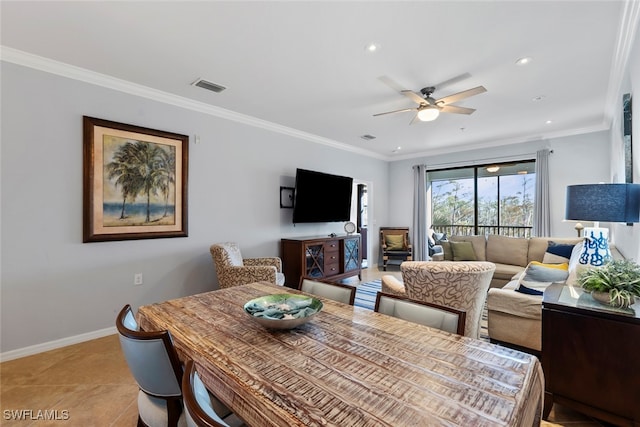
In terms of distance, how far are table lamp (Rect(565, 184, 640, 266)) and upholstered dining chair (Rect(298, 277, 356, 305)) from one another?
6.11ft

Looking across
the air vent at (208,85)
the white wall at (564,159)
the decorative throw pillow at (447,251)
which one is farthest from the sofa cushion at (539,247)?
the air vent at (208,85)

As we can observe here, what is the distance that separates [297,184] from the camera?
460 centimetres

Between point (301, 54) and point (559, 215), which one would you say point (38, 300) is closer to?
point (301, 54)

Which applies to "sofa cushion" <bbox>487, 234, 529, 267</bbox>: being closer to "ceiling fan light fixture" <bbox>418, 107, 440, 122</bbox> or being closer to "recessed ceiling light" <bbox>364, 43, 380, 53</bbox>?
"ceiling fan light fixture" <bbox>418, 107, 440, 122</bbox>

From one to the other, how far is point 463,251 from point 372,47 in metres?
3.86

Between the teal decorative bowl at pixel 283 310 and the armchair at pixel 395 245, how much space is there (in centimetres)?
504

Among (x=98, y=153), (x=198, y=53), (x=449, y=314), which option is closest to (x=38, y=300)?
(x=98, y=153)

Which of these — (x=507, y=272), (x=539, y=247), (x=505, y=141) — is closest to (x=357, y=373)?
(x=507, y=272)

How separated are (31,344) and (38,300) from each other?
15.3 inches

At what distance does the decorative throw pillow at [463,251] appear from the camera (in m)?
4.97

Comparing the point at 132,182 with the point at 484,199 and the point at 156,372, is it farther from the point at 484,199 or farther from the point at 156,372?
the point at 484,199

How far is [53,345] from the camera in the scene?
270cm

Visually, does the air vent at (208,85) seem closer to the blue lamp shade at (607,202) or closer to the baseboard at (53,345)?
the baseboard at (53,345)

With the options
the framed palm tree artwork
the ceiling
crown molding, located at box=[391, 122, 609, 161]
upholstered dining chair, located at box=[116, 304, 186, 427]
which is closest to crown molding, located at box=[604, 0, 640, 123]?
the ceiling
